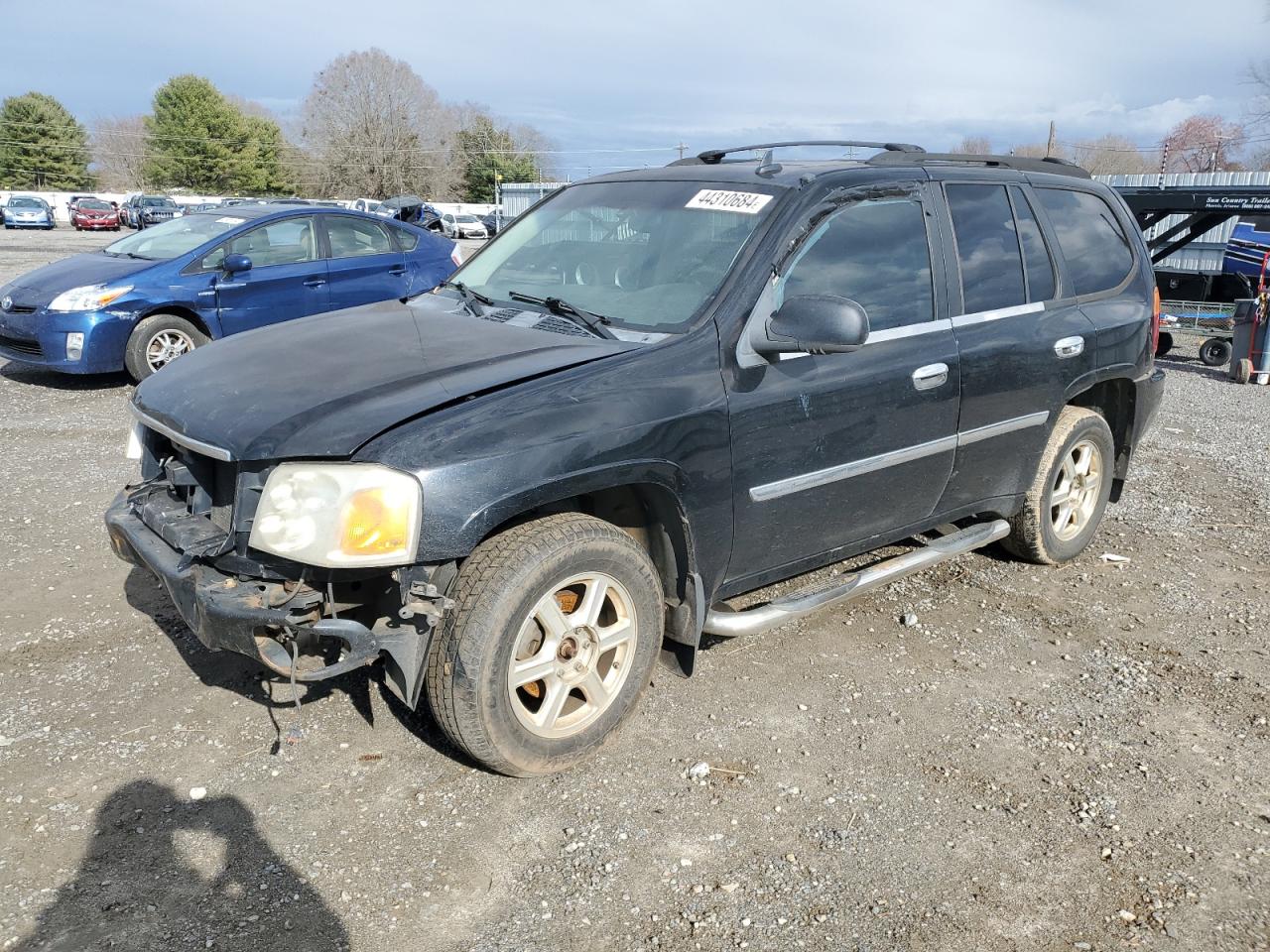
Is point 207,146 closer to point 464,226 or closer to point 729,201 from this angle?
point 464,226

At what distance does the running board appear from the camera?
140 inches

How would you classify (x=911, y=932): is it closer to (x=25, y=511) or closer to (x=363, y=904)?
(x=363, y=904)

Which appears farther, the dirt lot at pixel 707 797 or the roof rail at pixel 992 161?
the roof rail at pixel 992 161

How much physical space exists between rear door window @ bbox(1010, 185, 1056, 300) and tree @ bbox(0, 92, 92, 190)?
8291cm

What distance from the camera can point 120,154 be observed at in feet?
291

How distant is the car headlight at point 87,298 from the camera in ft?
27.2

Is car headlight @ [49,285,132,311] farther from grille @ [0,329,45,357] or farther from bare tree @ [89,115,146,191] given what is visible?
bare tree @ [89,115,146,191]

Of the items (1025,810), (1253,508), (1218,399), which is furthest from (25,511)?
(1218,399)

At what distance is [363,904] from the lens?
8.73 feet

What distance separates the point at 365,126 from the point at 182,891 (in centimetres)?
Result: 8163

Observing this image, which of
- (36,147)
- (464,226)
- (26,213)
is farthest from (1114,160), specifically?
(36,147)

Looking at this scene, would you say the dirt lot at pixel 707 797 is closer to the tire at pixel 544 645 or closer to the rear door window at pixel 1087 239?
the tire at pixel 544 645

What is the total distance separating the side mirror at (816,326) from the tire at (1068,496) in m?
1.95

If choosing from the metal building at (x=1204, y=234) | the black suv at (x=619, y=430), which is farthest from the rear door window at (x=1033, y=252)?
the metal building at (x=1204, y=234)
